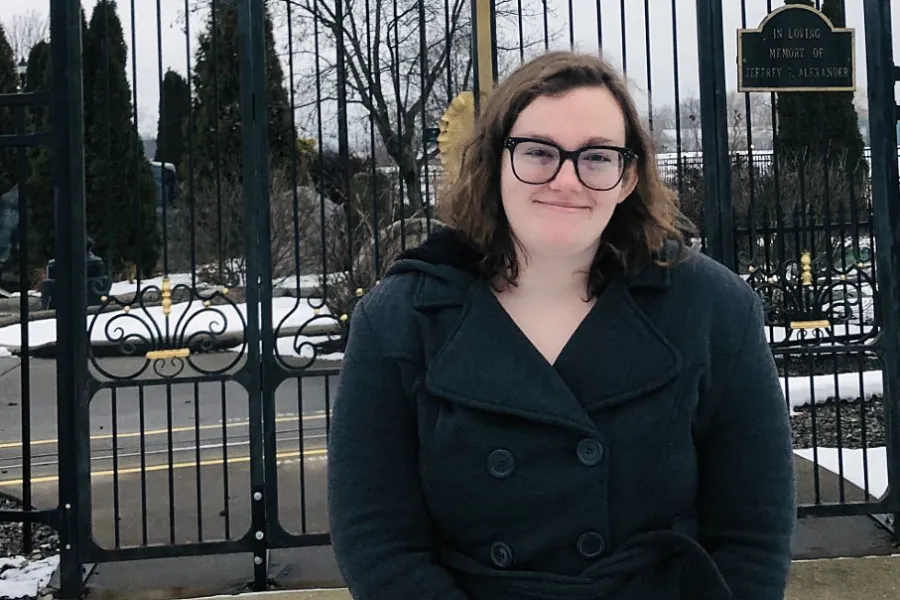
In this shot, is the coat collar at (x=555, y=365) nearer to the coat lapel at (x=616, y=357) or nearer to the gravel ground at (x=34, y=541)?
the coat lapel at (x=616, y=357)

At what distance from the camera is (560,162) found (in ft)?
4.56

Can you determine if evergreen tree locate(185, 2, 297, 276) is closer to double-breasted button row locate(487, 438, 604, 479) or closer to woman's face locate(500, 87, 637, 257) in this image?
woman's face locate(500, 87, 637, 257)

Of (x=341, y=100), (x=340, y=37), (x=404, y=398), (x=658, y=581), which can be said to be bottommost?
(x=658, y=581)

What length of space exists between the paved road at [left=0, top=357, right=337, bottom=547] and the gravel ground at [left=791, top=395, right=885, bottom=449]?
12.0ft

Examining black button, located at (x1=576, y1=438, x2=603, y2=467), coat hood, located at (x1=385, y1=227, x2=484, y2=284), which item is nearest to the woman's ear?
coat hood, located at (x1=385, y1=227, x2=484, y2=284)

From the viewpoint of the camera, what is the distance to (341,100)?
3971mm

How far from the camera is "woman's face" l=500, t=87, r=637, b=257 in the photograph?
139cm

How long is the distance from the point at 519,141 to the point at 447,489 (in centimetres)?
59

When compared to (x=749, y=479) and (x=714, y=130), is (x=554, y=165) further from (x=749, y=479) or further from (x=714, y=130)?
(x=714, y=130)

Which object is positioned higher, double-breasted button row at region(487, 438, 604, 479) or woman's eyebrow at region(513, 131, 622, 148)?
woman's eyebrow at region(513, 131, 622, 148)

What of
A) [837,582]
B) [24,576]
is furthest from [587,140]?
[24,576]

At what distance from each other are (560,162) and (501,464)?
1.64ft

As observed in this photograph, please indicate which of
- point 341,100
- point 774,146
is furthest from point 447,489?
point 774,146

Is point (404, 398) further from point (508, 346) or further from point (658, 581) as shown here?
point (658, 581)
